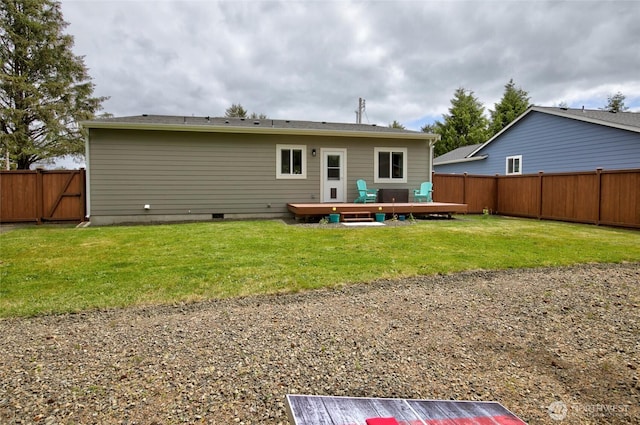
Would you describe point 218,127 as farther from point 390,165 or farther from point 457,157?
point 457,157

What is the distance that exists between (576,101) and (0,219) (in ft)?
145

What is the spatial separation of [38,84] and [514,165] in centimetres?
2675

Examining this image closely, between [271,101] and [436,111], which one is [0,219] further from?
[436,111]

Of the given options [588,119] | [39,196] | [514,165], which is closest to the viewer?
[39,196]

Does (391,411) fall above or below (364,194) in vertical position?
below

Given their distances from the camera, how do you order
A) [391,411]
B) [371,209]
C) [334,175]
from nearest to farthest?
[391,411]
[371,209]
[334,175]

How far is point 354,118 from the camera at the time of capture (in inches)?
1080

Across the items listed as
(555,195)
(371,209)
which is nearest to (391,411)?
(371,209)

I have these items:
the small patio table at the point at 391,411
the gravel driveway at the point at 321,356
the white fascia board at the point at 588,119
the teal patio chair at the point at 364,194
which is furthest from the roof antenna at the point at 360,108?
the small patio table at the point at 391,411

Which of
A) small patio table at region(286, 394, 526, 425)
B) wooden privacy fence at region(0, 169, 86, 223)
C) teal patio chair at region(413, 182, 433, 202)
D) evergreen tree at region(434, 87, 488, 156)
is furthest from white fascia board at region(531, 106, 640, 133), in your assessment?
wooden privacy fence at region(0, 169, 86, 223)

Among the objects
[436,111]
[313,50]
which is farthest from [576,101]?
[313,50]

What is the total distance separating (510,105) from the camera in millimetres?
30594

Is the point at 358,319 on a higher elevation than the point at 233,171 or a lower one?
lower

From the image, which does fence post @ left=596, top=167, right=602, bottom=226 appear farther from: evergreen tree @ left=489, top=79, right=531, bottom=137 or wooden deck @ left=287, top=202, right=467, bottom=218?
evergreen tree @ left=489, top=79, right=531, bottom=137
